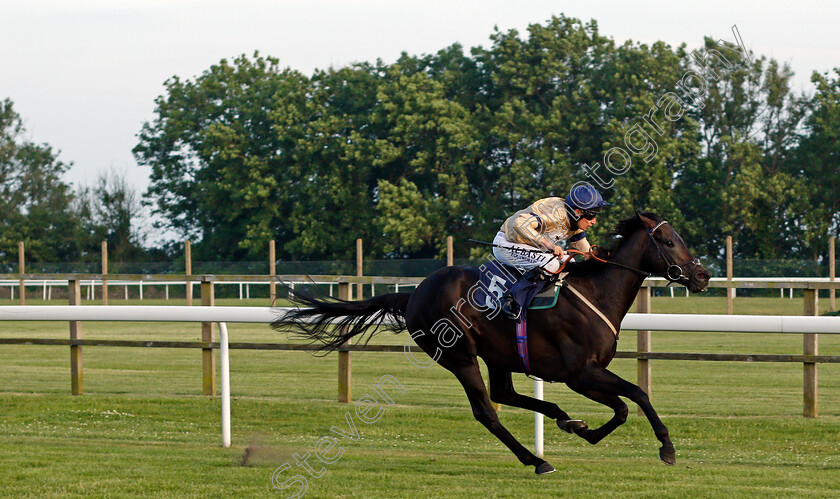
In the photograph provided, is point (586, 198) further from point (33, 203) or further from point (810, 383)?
point (33, 203)

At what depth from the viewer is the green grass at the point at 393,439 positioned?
16.1 ft

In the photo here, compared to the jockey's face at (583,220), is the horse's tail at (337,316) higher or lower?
lower

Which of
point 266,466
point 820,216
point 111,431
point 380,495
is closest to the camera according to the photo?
point 380,495

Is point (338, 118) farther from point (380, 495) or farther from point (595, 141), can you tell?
point (380, 495)

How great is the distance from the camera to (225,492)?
15.5ft

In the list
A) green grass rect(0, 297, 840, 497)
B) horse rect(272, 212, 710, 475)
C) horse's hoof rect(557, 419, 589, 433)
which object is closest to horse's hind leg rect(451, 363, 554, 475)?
horse rect(272, 212, 710, 475)

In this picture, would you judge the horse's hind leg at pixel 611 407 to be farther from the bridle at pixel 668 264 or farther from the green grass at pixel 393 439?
the bridle at pixel 668 264

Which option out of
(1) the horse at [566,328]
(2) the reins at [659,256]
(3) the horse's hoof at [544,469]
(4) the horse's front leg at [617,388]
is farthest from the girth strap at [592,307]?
(3) the horse's hoof at [544,469]

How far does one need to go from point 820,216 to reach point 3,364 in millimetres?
21861

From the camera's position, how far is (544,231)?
17.8 ft

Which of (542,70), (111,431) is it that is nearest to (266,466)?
(111,431)

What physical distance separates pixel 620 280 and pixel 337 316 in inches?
68.8

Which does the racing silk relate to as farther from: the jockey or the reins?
the reins

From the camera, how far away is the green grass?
16.1ft
